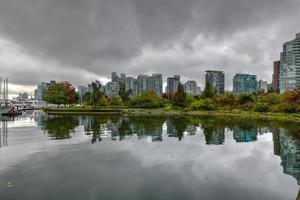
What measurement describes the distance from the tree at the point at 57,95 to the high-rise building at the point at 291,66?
134 m

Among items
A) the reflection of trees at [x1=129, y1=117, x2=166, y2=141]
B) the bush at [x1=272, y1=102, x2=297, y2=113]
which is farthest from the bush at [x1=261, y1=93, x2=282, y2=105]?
the reflection of trees at [x1=129, y1=117, x2=166, y2=141]

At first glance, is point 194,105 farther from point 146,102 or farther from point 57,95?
point 57,95

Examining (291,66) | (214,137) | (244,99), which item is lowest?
(214,137)

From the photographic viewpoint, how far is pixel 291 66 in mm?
157000

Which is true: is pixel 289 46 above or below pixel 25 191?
above

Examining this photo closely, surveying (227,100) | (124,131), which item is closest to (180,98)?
(227,100)

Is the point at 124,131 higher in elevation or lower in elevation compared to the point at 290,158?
higher

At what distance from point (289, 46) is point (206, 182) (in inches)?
6979

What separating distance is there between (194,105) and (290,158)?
246 feet

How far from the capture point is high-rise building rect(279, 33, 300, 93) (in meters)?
154

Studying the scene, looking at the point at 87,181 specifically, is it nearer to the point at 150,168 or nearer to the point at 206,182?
the point at 150,168

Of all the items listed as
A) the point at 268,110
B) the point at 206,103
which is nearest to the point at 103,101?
the point at 206,103

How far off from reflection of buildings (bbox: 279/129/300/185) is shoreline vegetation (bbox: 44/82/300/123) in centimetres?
3675

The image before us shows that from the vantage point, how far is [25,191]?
41.9 feet
